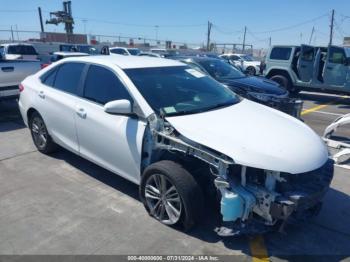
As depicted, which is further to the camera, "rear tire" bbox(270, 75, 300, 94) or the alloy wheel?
"rear tire" bbox(270, 75, 300, 94)

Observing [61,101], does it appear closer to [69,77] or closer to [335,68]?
[69,77]

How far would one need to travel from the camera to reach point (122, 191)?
167 inches

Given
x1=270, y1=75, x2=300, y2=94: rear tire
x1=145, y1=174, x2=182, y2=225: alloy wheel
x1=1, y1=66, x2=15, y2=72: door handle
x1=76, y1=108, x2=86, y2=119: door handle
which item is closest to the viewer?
x1=145, y1=174, x2=182, y2=225: alloy wheel

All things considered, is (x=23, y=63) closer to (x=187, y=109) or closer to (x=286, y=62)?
(x=187, y=109)

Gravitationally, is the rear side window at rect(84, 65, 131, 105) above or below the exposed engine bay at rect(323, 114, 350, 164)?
above

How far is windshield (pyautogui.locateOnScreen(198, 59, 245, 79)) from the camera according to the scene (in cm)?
822

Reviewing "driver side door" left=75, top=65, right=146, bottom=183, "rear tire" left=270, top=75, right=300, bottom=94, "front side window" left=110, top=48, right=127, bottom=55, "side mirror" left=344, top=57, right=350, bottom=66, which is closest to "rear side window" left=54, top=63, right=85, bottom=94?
"driver side door" left=75, top=65, right=146, bottom=183

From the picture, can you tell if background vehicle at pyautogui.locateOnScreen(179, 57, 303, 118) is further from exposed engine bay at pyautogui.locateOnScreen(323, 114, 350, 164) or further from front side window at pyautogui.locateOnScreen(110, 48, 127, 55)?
front side window at pyautogui.locateOnScreen(110, 48, 127, 55)

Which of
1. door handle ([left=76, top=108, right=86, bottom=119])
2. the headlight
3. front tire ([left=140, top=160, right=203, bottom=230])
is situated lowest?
front tire ([left=140, top=160, right=203, bottom=230])

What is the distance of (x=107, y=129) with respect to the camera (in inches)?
149

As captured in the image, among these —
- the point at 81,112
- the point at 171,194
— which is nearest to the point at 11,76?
the point at 81,112

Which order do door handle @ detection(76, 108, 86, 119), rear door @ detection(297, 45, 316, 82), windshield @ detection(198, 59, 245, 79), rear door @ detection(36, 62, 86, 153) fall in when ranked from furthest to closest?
rear door @ detection(297, 45, 316, 82) → windshield @ detection(198, 59, 245, 79) → rear door @ detection(36, 62, 86, 153) → door handle @ detection(76, 108, 86, 119)

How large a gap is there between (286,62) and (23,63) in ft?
29.5

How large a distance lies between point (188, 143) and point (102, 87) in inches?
58.5
